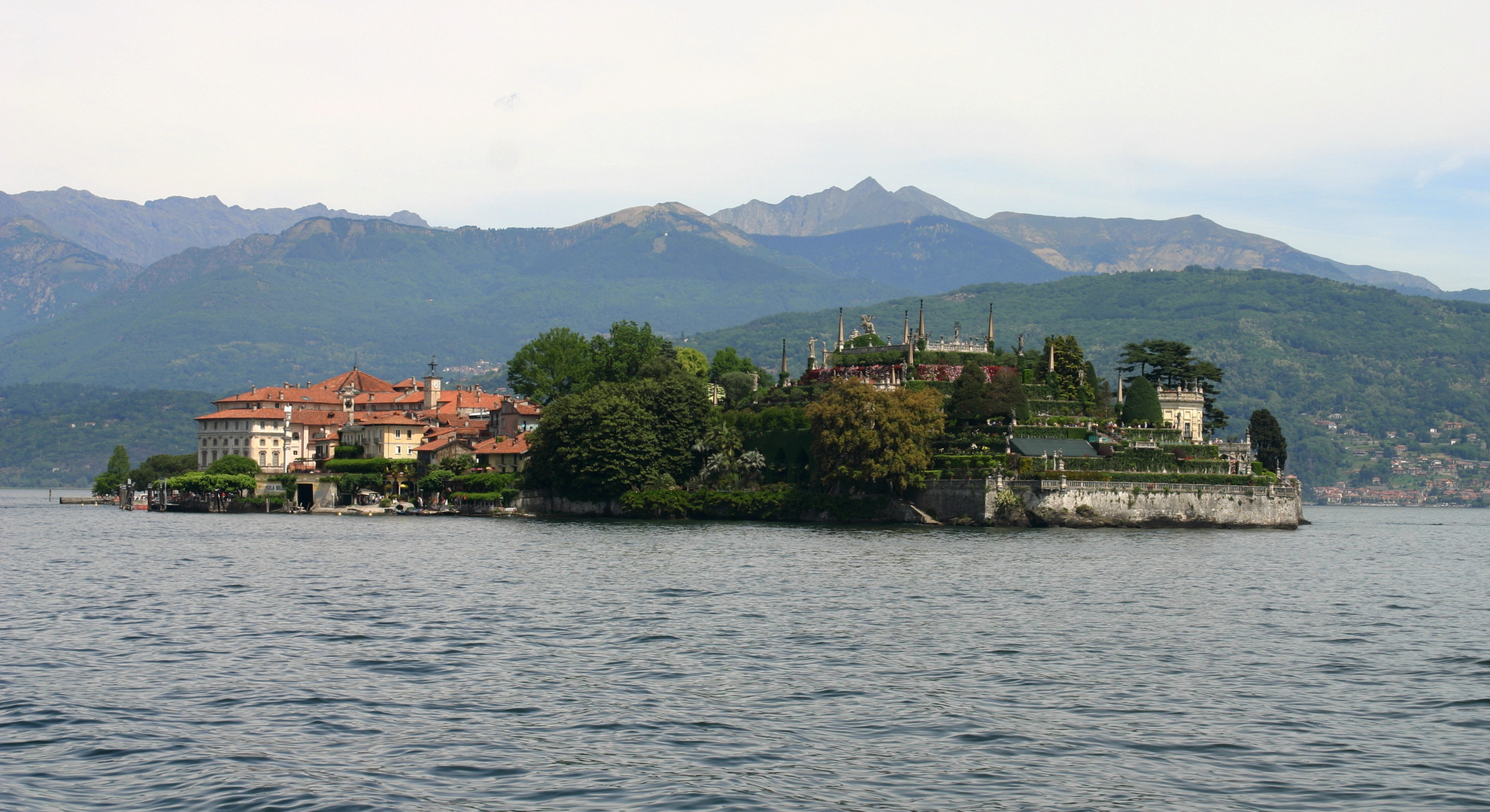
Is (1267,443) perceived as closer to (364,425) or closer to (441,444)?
(441,444)

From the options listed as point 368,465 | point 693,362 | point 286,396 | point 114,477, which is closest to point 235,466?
point 368,465

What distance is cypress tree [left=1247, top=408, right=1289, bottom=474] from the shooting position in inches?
5463

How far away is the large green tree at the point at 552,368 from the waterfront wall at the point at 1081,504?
47904mm

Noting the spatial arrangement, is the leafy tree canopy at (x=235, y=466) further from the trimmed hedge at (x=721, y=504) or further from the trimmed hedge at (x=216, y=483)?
the trimmed hedge at (x=721, y=504)

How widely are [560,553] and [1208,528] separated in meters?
49.7

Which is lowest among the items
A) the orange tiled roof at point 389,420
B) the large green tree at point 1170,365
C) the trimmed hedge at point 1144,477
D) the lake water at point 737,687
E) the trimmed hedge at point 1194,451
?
the lake water at point 737,687

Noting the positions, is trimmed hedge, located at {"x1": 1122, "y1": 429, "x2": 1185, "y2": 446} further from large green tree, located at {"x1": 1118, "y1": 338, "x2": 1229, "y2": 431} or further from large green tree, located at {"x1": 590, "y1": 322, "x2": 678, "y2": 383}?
large green tree, located at {"x1": 590, "y1": 322, "x2": 678, "y2": 383}

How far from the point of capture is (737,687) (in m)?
30.7

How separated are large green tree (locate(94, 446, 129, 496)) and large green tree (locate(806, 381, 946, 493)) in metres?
115

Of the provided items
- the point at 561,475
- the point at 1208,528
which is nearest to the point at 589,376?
the point at 561,475

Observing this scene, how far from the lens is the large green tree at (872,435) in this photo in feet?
313

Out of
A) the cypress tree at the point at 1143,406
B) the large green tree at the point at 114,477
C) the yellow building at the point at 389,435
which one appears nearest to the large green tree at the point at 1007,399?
the cypress tree at the point at 1143,406

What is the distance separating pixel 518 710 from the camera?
28.1m

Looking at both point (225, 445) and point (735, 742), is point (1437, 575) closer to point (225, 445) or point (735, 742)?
point (735, 742)
